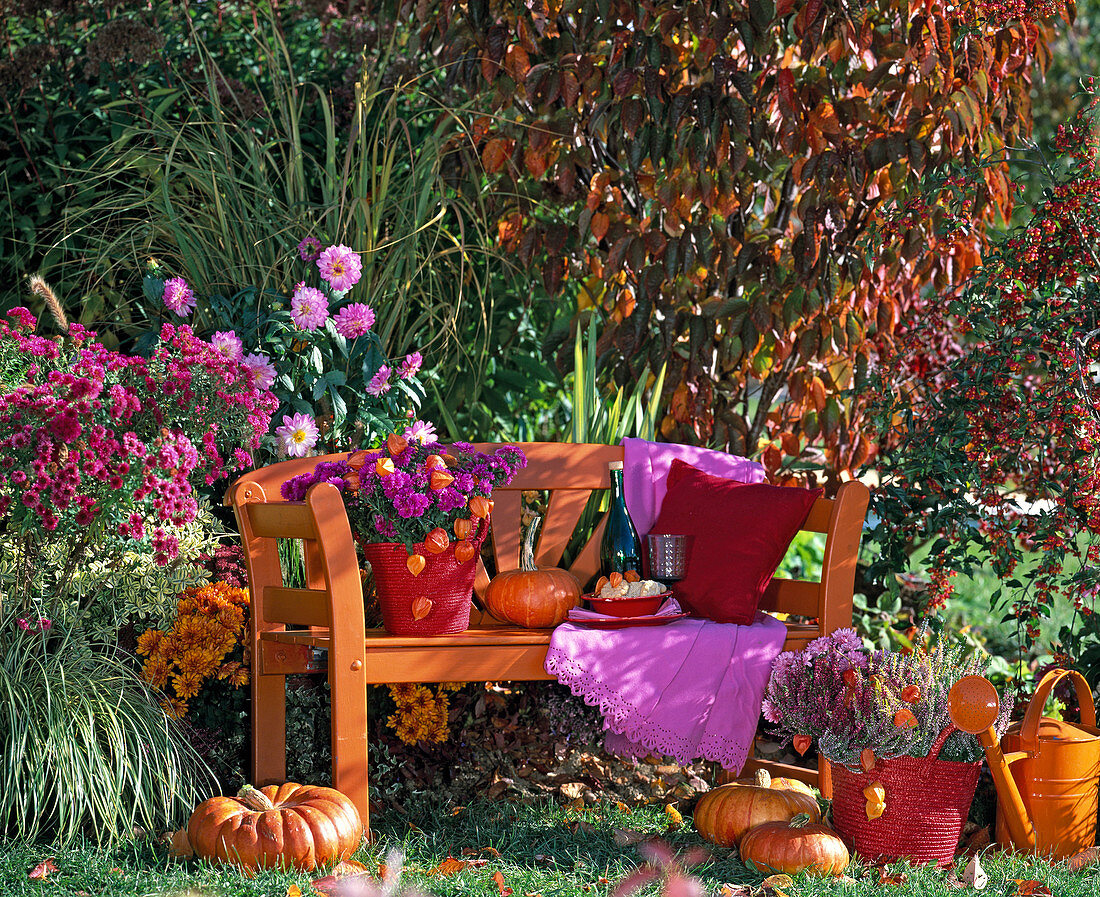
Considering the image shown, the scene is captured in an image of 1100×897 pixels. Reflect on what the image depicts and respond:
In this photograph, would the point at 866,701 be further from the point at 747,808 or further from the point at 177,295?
the point at 177,295

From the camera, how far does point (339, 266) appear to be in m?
3.02

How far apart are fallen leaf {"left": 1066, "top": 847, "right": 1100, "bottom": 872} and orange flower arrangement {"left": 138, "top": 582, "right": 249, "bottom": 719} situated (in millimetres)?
1816

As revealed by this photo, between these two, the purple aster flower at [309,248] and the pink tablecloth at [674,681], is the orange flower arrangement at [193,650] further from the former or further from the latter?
the purple aster flower at [309,248]

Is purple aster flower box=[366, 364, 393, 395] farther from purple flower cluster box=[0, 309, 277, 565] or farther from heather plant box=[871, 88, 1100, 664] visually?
heather plant box=[871, 88, 1100, 664]

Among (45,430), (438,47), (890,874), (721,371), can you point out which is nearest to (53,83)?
(438,47)

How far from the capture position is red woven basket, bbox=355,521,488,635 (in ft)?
8.39

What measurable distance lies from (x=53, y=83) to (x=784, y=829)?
3.15 meters

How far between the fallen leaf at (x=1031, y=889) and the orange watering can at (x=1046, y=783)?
165 mm

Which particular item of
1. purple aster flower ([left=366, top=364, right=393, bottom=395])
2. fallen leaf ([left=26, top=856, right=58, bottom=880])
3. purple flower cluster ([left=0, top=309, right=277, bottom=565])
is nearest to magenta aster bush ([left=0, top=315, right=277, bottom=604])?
purple flower cluster ([left=0, top=309, right=277, bottom=565])

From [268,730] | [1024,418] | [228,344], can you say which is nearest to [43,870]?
[268,730]

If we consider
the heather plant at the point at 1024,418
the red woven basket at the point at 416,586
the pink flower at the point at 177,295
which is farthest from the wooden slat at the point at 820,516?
the pink flower at the point at 177,295

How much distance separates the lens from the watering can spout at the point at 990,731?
87.9 inches

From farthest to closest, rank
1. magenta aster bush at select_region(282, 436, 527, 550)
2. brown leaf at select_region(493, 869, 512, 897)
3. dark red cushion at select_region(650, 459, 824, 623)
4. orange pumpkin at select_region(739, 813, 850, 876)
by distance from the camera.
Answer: dark red cushion at select_region(650, 459, 824, 623) < magenta aster bush at select_region(282, 436, 527, 550) < orange pumpkin at select_region(739, 813, 850, 876) < brown leaf at select_region(493, 869, 512, 897)

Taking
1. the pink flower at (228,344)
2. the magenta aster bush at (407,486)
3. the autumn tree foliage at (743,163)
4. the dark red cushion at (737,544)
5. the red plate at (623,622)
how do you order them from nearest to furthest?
the magenta aster bush at (407,486) < the red plate at (623,622) < the dark red cushion at (737,544) < the pink flower at (228,344) < the autumn tree foliage at (743,163)
